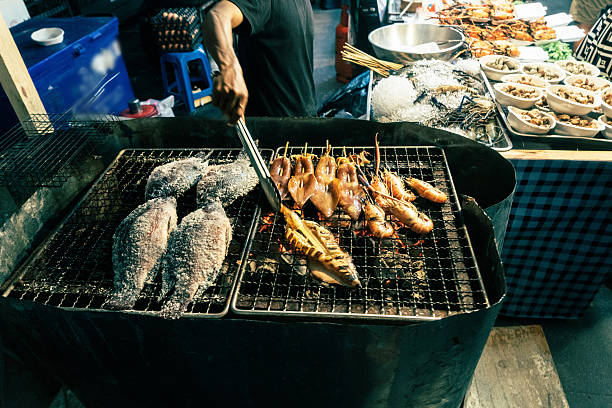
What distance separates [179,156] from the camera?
329cm

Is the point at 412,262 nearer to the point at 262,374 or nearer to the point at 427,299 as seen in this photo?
the point at 427,299

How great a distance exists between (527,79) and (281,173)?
3.15 metres

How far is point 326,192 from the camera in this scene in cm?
276

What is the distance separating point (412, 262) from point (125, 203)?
2232mm

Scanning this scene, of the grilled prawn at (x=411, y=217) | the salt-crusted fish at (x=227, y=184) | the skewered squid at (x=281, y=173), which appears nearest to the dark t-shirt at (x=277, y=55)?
the skewered squid at (x=281, y=173)

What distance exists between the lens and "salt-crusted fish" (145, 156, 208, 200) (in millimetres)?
2770

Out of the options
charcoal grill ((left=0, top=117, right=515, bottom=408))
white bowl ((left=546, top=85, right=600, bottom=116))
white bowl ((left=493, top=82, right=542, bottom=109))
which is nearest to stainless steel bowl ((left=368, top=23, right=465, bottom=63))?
white bowl ((left=493, top=82, right=542, bottom=109))

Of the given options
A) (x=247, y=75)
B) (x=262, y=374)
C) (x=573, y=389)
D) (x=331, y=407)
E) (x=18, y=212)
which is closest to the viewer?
(x=262, y=374)

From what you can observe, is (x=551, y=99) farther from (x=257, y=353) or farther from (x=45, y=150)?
(x=45, y=150)

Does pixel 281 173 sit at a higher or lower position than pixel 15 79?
lower

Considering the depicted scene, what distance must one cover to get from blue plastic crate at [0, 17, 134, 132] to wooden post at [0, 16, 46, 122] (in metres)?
1.53

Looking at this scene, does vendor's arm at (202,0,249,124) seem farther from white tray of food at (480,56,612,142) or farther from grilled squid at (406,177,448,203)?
white tray of food at (480,56,612,142)

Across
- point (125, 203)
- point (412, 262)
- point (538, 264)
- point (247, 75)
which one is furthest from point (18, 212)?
point (538, 264)

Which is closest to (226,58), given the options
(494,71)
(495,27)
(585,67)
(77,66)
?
(494,71)
